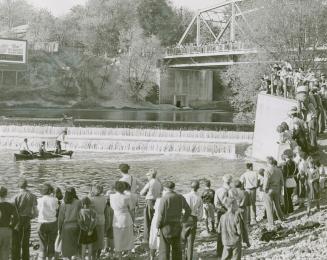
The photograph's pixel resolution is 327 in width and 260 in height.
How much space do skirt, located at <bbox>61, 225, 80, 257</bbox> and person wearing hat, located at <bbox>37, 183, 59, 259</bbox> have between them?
1.04 ft

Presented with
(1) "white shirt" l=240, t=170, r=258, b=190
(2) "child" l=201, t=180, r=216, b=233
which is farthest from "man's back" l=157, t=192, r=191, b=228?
(1) "white shirt" l=240, t=170, r=258, b=190

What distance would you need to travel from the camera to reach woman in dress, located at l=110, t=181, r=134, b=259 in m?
8.99

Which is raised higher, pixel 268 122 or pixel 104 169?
pixel 268 122

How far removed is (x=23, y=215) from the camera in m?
9.03

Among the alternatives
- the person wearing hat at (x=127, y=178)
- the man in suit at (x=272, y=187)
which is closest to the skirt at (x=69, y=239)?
the person wearing hat at (x=127, y=178)

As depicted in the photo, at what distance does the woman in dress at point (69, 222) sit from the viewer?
29.1 ft

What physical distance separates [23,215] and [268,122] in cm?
1751

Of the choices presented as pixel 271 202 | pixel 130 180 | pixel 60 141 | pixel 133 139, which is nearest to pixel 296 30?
pixel 133 139

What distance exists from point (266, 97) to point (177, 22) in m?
60.2

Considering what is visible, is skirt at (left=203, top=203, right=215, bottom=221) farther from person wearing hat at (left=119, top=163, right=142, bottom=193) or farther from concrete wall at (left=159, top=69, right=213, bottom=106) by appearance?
concrete wall at (left=159, top=69, right=213, bottom=106)

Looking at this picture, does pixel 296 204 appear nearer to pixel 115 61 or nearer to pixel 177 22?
pixel 115 61

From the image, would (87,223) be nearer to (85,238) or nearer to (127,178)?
(85,238)

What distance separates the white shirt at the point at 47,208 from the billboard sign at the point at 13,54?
188 ft

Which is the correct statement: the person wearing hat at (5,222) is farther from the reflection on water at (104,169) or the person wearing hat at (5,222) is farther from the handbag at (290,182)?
the reflection on water at (104,169)
